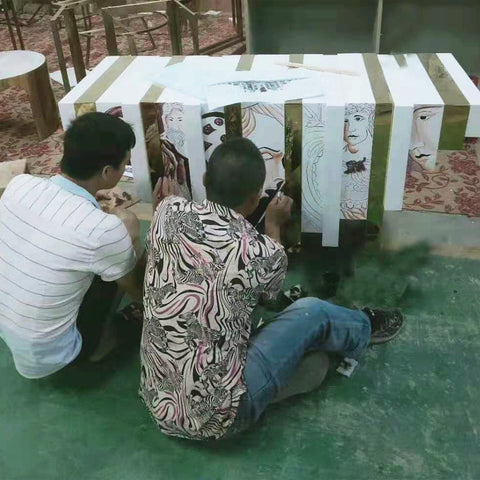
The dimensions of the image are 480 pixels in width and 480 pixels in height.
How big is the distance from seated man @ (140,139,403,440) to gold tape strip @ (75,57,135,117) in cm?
60

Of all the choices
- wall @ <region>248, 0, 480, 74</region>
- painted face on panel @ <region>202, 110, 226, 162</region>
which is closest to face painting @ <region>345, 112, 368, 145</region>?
painted face on panel @ <region>202, 110, 226, 162</region>

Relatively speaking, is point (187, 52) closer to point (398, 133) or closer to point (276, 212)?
point (276, 212)

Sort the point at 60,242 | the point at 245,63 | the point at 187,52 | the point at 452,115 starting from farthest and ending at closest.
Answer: the point at 187,52, the point at 245,63, the point at 452,115, the point at 60,242

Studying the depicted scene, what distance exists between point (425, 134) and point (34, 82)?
248 centimetres

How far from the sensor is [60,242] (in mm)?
1360

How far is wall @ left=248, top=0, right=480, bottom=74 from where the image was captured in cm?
357

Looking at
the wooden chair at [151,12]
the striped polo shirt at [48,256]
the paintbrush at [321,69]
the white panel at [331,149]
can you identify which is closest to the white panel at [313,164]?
the white panel at [331,149]

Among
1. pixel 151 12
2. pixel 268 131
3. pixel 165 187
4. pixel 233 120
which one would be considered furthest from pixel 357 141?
pixel 151 12

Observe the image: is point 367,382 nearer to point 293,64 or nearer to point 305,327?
point 305,327

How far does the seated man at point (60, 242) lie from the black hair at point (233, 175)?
0.93 ft

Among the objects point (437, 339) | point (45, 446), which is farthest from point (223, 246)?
point (437, 339)

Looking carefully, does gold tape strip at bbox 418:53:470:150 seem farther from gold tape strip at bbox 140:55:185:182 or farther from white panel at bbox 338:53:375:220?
gold tape strip at bbox 140:55:185:182

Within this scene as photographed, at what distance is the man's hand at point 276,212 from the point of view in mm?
1836

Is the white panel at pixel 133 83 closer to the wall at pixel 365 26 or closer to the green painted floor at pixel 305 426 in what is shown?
the green painted floor at pixel 305 426
